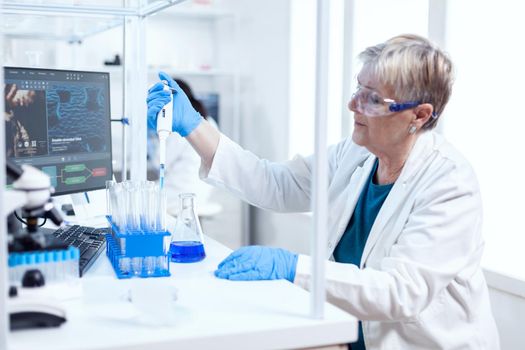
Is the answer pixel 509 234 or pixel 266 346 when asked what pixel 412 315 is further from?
pixel 509 234

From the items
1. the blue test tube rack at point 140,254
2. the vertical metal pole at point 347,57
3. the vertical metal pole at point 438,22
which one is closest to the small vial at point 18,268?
the blue test tube rack at point 140,254

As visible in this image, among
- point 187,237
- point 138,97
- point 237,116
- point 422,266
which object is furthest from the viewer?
point 237,116

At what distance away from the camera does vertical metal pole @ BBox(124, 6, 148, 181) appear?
202 centimetres

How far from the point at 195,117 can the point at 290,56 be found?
201 centimetres

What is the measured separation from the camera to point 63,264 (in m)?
1.12

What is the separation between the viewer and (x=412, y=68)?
5.31 feet

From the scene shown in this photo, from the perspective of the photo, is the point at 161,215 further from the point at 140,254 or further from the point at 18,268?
the point at 18,268

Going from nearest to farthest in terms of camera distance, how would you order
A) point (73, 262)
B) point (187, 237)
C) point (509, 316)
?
point (73, 262), point (187, 237), point (509, 316)

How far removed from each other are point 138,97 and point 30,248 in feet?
3.38

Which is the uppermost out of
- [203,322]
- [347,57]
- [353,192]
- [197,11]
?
[197,11]

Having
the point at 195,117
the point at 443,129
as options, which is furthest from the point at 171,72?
the point at 195,117

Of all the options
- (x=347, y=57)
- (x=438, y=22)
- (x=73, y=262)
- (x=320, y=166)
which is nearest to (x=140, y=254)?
(x=73, y=262)

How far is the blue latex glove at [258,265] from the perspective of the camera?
135 centimetres

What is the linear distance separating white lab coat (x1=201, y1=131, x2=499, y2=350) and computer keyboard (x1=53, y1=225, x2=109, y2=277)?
45 cm
